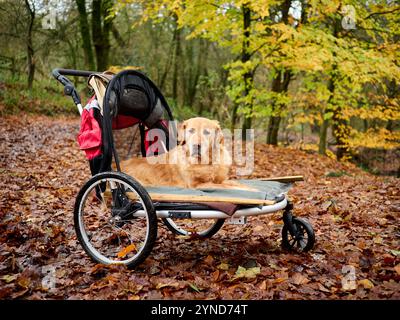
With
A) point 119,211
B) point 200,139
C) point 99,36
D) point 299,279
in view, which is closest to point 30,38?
point 99,36

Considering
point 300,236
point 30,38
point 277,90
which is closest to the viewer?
point 300,236

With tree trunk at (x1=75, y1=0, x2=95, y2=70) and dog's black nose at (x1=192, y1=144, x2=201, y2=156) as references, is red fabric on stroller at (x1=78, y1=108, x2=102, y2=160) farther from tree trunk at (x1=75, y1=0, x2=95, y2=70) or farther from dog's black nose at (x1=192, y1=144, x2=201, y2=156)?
tree trunk at (x1=75, y1=0, x2=95, y2=70)

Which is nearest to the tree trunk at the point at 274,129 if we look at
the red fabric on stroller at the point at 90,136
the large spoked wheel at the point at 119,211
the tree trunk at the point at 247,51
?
the tree trunk at the point at 247,51

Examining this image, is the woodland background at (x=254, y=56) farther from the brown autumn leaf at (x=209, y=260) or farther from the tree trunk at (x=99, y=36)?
the brown autumn leaf at (x=209, y=260)

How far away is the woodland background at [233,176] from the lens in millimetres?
3105

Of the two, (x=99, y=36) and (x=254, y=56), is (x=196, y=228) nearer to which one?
(x=254, y=56)

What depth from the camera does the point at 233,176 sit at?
859 cm

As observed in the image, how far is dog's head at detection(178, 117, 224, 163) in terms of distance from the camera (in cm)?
397

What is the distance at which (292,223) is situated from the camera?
3.64 m

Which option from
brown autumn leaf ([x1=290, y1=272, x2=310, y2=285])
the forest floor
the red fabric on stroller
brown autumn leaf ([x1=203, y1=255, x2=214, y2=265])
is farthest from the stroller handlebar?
brown autumn leaf ([x1=290, y1=272, x2=310, y2=285])

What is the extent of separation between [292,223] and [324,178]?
213 inches

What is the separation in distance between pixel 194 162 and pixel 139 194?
3.11 ft

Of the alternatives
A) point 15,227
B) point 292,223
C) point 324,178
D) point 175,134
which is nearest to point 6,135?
point 15,227
